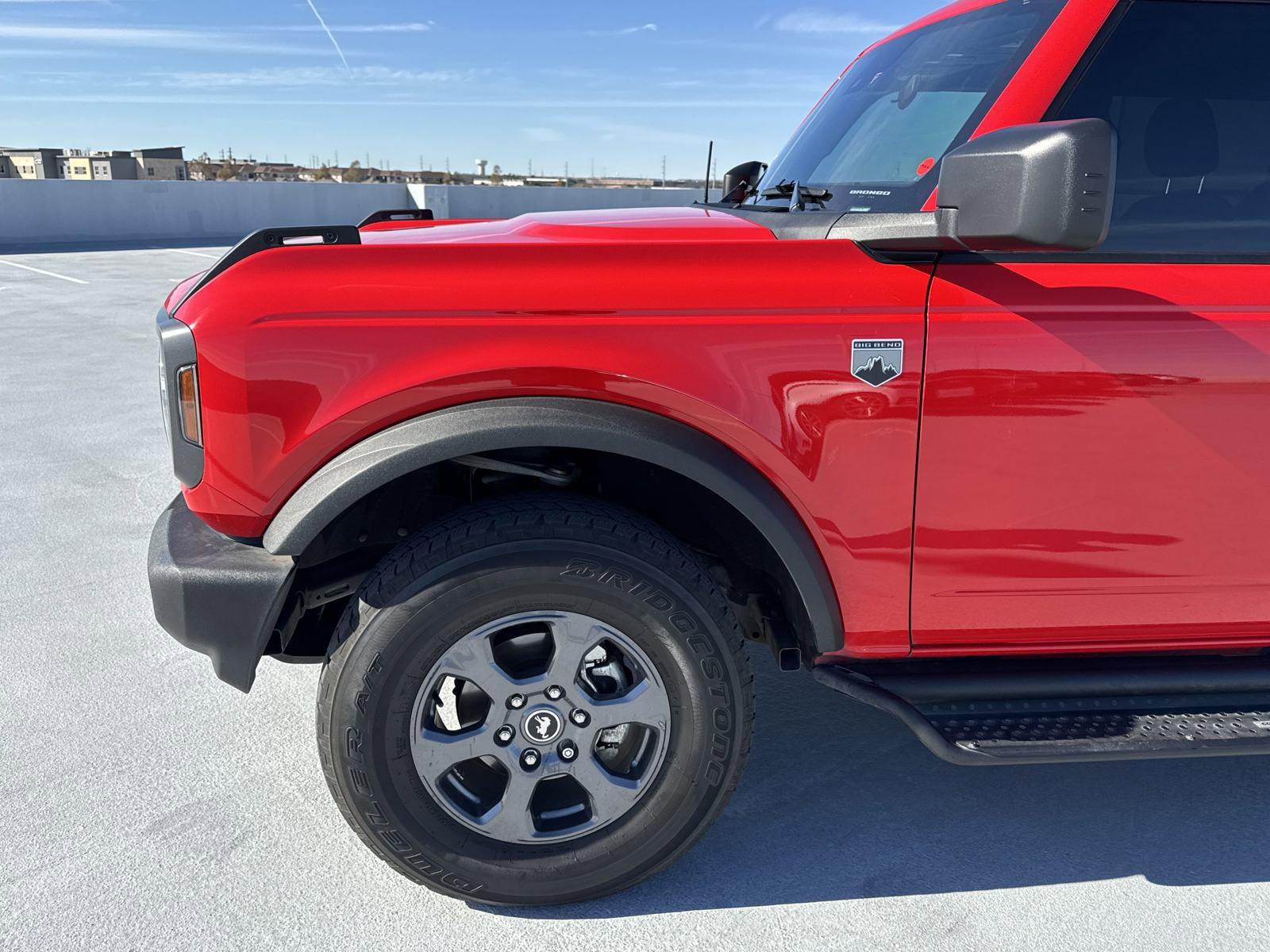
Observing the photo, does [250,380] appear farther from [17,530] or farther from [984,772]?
[17,530]

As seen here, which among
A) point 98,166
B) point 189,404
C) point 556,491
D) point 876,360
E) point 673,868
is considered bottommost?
point 673,868

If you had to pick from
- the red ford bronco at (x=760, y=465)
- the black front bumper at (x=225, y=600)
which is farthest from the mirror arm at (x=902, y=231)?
the black front bumper at (x=225, y=600)

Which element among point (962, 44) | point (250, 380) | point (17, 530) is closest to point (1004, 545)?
point (962, 44)

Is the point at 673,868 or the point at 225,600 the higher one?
the point at 225,600

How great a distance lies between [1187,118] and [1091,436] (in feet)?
2.53

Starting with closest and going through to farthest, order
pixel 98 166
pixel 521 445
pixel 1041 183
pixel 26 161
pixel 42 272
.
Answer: pixel 1041 183
pixel 521 445
pixel 42 272
pixel 98 166
pixel 26 161

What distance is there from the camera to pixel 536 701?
2273 millimetres

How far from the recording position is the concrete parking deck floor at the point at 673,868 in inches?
90.4

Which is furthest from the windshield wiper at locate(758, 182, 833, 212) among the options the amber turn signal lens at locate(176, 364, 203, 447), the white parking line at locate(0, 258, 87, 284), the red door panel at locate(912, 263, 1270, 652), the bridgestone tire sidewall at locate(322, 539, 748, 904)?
the white parking line at locate(0, 258, 87, 284)

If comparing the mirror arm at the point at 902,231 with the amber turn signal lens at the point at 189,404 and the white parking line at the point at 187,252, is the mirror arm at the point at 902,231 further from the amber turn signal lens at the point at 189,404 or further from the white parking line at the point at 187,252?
the white parking line at the point at 187,252

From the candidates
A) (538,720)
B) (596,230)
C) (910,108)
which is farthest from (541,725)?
(910,108)

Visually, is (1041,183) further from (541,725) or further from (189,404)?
(189,404)

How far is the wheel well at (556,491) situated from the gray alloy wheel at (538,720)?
359 mm

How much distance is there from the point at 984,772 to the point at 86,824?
2377 mm
